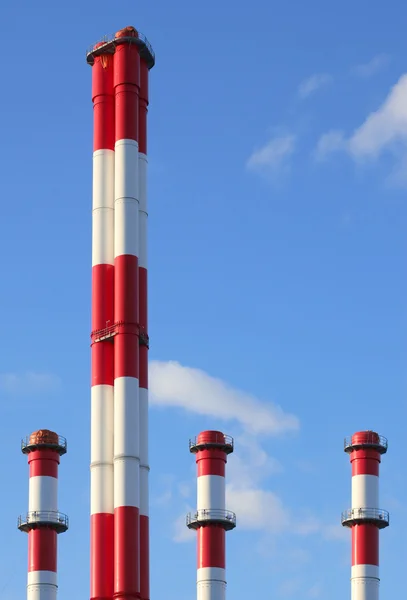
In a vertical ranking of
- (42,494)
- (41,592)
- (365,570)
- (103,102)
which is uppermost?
Result: (103,102)

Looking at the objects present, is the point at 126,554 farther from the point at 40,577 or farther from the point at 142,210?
the point at 142,210

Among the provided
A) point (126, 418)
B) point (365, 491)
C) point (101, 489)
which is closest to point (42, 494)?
point (101, 489)

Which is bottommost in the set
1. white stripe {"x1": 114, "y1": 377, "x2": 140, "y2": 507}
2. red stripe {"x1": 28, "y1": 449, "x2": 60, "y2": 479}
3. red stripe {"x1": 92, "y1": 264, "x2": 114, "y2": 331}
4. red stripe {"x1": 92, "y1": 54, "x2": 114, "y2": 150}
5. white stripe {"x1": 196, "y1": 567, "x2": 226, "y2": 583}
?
white stripe {"x1": 196, "y1": 567, "x2": 226, "y2": 583}

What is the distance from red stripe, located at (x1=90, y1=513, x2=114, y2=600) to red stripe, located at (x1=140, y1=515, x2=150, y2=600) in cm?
137

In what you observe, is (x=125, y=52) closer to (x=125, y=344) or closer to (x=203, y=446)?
(x=125, y=344)

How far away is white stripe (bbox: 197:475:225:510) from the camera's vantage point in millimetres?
→ 83250

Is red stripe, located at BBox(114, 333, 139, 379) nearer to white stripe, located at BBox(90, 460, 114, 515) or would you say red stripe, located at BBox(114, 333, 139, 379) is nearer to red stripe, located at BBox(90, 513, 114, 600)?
white stripe, located at BBox(90, 460, 114, 515)

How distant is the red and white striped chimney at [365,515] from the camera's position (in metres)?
82.6

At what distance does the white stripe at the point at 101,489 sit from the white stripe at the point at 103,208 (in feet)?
27.1

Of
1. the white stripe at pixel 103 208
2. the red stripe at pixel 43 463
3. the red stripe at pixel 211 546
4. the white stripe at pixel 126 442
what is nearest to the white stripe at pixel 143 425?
the white stripe at pixel 126 442

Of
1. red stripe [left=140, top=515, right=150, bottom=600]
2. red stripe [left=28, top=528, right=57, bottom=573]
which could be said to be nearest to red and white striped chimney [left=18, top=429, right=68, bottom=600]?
red stripe [left=28, top=528, right=57, bottom=573]

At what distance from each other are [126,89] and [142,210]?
4.89 metres

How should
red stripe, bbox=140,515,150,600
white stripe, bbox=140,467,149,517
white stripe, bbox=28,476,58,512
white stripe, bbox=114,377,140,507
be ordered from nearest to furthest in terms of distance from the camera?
white stripe, bbox=114,377,140,507
red stripe, bbox=140,515,150,600
white stripe, bbox=140,467,149,517
white stripe, bbox=28,476,58,512

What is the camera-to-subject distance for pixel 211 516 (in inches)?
3263
